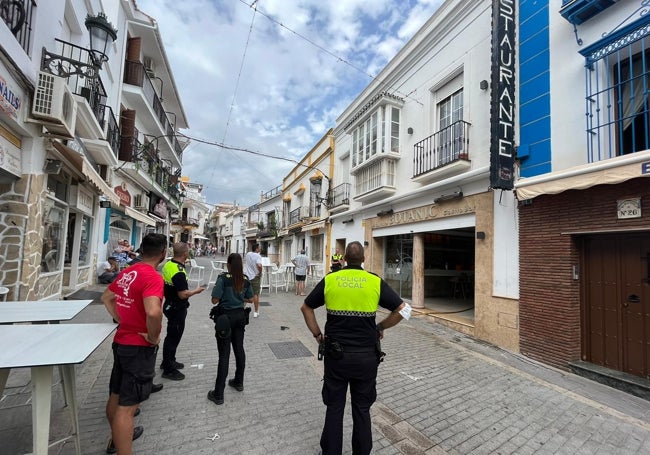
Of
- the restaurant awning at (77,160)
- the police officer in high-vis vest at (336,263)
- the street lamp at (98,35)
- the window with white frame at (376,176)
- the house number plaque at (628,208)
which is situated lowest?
the police officer in high-vis vest at (336,263)

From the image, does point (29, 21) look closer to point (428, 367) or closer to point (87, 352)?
point (87, 352)

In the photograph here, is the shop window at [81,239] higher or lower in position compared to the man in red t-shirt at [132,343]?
higher

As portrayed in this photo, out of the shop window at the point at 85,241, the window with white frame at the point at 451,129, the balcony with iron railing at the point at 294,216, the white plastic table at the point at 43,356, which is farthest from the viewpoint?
the balcony with iron railing at the point at 294,216

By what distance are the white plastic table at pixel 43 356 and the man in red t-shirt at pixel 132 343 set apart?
22 centimetres

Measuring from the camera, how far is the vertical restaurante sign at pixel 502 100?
19.4 feet

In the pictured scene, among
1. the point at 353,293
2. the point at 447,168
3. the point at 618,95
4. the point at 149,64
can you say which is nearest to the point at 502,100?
the point at 618,95

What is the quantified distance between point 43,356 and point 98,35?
589 centimetres

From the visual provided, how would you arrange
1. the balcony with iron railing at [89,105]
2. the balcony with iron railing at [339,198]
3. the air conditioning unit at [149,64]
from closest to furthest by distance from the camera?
the balcony with iron railing at [89,105] → the balcony with iron railing at [339,198] → the air conditioning unit at [149,64]

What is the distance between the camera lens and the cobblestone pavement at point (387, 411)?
112 inches

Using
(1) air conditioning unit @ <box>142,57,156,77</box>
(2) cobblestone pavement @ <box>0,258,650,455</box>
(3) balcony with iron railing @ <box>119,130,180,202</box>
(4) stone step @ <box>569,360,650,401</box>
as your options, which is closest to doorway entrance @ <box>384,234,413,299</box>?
(2) cobblestone pavement @ <box>0,258,650,455</box>

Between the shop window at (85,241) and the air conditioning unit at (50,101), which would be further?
the shop window at (85,241)

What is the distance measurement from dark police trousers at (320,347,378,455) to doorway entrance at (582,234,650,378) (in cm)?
463

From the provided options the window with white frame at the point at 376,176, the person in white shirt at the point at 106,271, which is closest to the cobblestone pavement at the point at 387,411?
the window with white frame at the point at 376,176

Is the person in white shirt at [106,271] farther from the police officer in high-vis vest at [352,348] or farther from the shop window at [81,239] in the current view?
the police officer in high-vis vest at [352,348]
